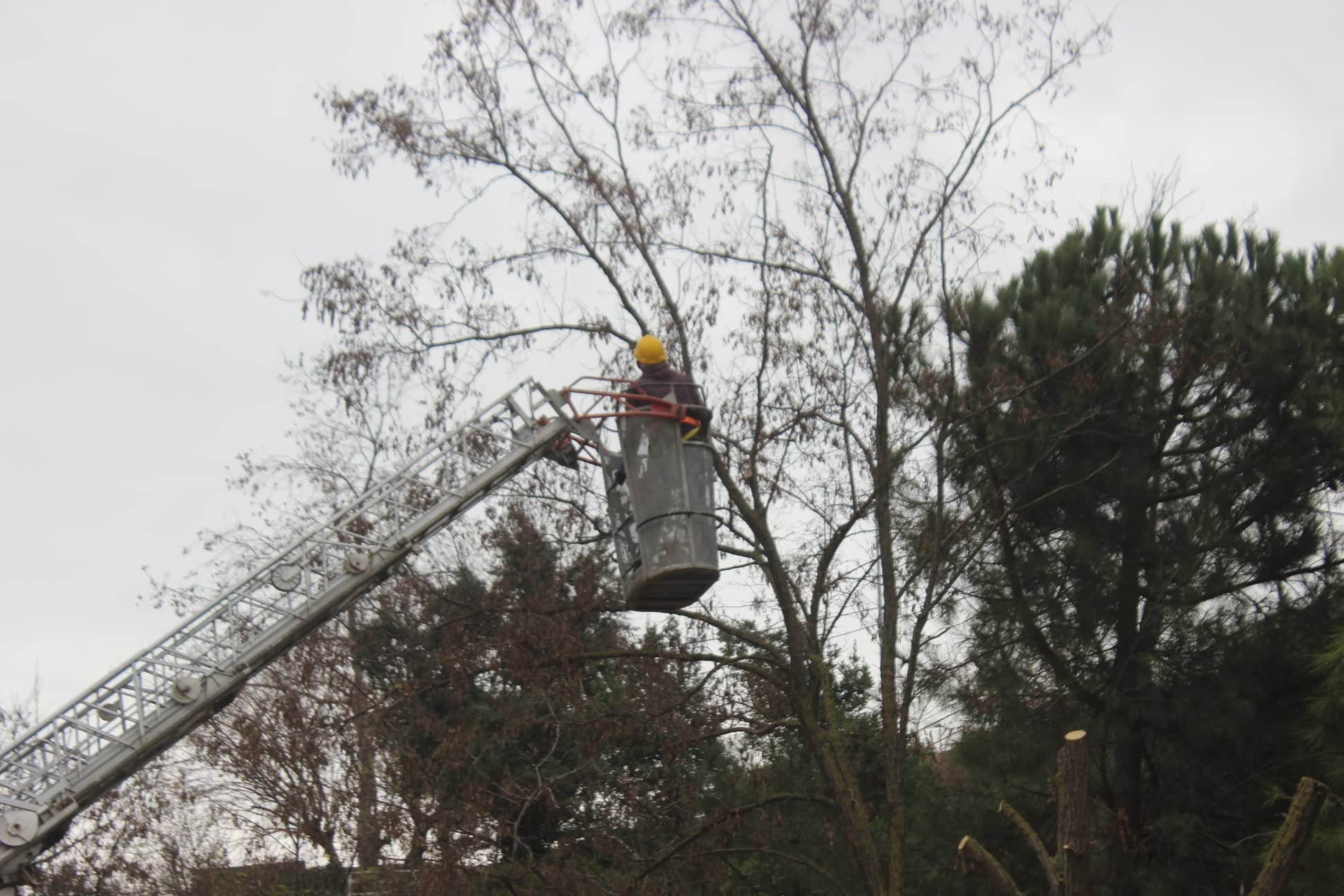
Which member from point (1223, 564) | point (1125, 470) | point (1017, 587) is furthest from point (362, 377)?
point (1223, 564)

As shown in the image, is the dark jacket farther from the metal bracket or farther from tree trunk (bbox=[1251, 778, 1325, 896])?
the metal bracket

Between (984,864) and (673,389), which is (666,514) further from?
(984,864)

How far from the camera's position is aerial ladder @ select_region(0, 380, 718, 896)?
963 cm

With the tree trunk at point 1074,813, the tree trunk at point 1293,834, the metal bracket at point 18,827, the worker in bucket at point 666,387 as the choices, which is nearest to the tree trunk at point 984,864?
the tree trunk at point 1074,813

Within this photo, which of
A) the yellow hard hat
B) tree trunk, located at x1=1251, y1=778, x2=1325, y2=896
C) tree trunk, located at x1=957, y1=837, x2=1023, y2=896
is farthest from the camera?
the yellow hard hat

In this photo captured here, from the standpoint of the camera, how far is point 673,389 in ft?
32.4

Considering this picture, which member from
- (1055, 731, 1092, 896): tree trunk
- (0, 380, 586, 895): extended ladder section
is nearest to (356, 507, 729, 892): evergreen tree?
(0, 380, 586, 895): extended ladder section

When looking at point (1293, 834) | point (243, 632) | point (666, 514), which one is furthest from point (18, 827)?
point (1293, 834)

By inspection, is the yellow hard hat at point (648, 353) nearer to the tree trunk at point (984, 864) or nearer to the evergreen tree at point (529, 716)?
the evergreen tree at point (529, 716)

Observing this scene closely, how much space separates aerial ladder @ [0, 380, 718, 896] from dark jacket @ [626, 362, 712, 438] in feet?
0.39

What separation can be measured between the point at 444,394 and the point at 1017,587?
20.5 feet

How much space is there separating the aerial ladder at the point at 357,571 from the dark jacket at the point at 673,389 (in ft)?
0.39

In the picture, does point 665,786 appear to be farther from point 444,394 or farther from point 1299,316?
point 1299,316

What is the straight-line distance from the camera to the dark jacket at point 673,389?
9.85 m
